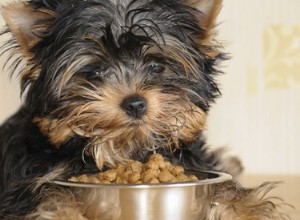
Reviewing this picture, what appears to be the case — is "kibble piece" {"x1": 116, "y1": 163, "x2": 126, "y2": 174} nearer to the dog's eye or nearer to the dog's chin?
the dog's chin

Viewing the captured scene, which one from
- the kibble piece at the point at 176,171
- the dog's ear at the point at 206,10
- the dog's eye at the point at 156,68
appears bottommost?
the kibble piece at the point at 176,171

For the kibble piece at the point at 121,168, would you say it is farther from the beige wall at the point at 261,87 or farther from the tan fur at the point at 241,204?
the beige wall at the point at 261,87

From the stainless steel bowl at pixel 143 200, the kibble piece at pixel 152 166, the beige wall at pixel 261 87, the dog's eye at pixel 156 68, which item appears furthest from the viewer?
the beige wall at pixel 261 87

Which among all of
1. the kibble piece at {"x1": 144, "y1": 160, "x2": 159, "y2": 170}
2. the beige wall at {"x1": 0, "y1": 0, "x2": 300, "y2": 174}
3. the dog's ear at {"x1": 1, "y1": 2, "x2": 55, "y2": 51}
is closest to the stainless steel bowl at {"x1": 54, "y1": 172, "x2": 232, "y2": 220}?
the kibble piece at {"x1": 144, "y1": 160, "x2": 159, "y2": 170}

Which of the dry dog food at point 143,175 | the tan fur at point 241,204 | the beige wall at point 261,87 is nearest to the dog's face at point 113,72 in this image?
the dry dog food at point 143,175

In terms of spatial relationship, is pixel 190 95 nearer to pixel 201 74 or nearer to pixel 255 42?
pixel 201 74

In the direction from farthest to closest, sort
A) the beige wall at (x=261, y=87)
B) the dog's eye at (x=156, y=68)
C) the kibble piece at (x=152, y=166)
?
1. the beige wall at (x=261, y=87)
2. the dog's eye at (x=156, y=68)
3. the kibble piece at (x=152, y=166)

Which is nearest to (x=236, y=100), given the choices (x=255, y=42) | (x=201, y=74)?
(x=255, y=42)
